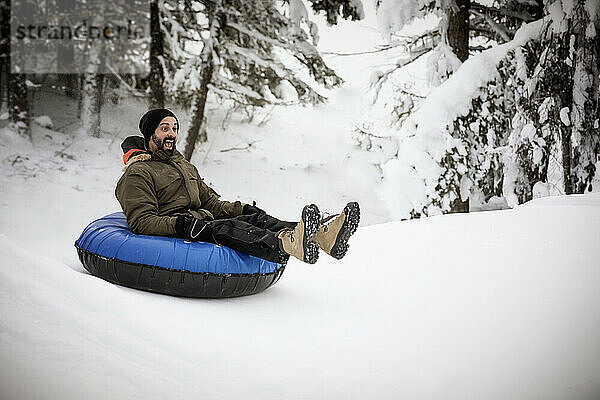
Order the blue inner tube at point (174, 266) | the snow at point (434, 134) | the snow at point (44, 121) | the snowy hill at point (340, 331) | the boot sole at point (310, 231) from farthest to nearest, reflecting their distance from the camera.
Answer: the snow at point (44, 121), the snow at point (434, 134), the blue inner tube at point (174, 266), the boot sole at point (310, 231), the snowy hill at point (340, 331)

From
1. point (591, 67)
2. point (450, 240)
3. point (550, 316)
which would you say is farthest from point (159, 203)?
point (591, 67)

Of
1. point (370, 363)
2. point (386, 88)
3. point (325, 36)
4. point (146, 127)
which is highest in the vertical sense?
point (325, 36)

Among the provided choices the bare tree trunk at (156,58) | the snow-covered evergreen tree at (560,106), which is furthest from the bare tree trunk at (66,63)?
the snow-covered evergreen tree at (560,106)

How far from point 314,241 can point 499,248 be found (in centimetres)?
123

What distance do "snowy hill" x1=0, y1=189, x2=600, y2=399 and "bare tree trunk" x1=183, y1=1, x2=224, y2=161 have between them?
4366mm

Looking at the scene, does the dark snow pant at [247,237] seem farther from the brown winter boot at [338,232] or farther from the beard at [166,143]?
the beard at [166,143]

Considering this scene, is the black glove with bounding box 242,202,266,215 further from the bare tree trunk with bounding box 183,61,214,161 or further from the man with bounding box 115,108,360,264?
the bare tree trunk with bounding box 183,61,214,161

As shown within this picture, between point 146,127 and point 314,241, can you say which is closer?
point 314,241

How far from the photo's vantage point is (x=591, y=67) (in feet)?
15.1

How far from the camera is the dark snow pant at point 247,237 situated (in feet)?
8.14

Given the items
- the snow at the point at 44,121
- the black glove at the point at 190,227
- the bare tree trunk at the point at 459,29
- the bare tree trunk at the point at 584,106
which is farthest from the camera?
the snow at the point at 44,121

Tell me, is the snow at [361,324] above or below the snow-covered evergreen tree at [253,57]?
below

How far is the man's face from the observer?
2891 mm

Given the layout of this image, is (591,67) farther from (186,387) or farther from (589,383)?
(186,387)
